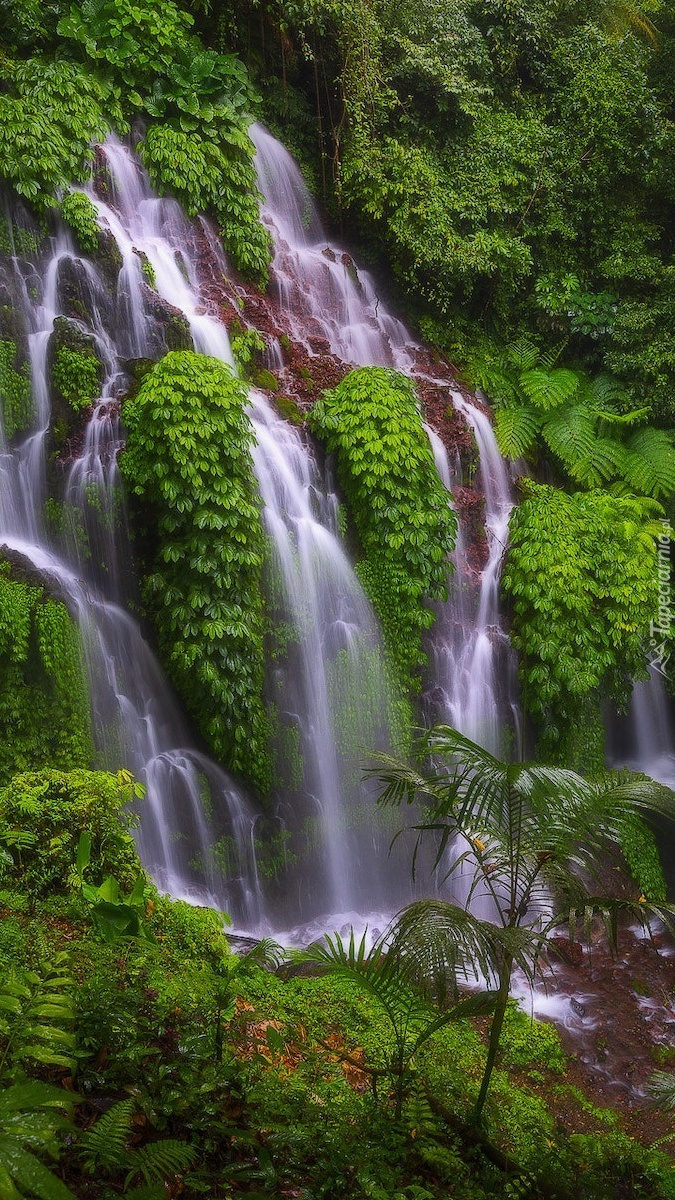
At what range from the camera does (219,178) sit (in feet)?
A: 34.6

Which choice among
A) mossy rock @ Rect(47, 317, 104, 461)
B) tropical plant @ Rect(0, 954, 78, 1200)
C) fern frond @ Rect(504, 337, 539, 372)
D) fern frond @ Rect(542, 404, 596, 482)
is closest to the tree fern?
fern frond @ Rect(542, 404, 596, 482)

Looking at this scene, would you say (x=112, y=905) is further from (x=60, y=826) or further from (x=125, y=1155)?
(x=125, y=1155)

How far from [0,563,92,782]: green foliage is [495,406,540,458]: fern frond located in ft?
21.7

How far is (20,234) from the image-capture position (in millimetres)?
8812

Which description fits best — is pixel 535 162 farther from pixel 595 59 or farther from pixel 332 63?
pixel 332 63

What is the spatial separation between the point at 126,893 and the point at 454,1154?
2.48m

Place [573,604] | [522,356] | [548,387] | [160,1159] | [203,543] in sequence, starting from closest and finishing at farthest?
[160,1159]
[203,543]
[573,604]
[548,387]
[522,356]

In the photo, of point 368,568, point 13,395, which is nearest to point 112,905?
point 368,568

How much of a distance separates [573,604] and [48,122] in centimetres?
795

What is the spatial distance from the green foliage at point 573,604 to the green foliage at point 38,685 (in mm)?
5090

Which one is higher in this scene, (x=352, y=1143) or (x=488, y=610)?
(x=488, y=610)

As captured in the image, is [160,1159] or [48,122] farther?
[48,122]

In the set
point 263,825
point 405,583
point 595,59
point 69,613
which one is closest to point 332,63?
point 595,59

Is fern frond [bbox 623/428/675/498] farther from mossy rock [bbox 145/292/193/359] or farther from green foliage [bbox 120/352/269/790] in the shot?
mossy rock [bbox 145/292/193/359]
